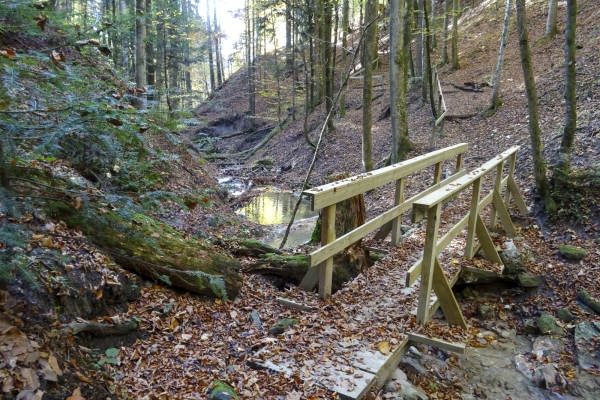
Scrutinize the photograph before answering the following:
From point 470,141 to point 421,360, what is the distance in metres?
10.2

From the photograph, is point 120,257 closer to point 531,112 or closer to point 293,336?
point 293,336

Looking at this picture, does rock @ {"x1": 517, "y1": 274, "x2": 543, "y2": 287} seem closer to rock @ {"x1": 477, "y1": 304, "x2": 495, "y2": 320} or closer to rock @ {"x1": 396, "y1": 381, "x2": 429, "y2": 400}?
rock @ {"x1": 477, "y1": 304, "x2": 495, "y2": 320}

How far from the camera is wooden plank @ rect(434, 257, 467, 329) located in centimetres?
441

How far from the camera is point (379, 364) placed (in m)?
3.55

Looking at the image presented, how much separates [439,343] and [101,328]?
314 cm

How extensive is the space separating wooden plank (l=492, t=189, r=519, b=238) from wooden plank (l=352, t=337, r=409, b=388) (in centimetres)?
421

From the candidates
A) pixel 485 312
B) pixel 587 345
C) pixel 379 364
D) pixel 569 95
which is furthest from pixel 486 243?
pixel 569 95

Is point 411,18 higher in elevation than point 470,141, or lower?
higher

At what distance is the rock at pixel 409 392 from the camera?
3.71m

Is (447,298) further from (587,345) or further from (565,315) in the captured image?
(565,315)

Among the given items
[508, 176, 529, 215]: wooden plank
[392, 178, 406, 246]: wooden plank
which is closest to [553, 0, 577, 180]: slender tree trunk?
[508, 176, 529, 215]: wooden plank

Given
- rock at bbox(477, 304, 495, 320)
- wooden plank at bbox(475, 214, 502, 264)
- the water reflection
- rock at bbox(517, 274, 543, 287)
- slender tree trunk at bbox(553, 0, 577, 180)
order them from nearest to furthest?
wooden plank at bbox(475, 214, 502, 264) < rock at bbox(477, 304, 495, 320) < rock at bbox(517, 274, 543, 287) < slender tree trunk at bbox(553, 0, 577, 180) < the water reflection

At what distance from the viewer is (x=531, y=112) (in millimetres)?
7832

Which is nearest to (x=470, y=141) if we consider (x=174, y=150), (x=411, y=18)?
(x=411, y=18)
